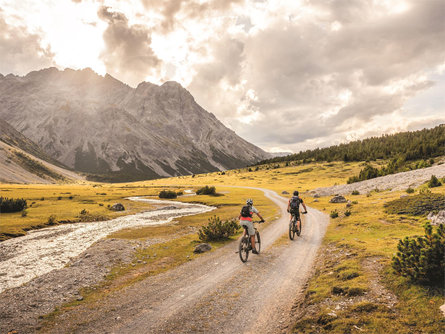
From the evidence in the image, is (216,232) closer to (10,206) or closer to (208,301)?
(208,301)

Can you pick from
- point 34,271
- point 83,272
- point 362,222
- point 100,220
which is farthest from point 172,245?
point 100,220

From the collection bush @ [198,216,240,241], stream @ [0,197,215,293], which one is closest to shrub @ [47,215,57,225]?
stream @ [0,197,215,293]

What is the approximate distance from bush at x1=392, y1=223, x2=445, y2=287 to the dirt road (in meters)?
4.81

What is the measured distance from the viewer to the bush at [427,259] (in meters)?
8.41

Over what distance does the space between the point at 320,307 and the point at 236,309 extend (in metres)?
3.35

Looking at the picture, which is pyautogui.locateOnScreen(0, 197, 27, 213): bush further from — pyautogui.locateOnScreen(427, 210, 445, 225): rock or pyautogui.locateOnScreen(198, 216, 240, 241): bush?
pyautogui.locateOnScreen(427, 210, 445, 225): rock

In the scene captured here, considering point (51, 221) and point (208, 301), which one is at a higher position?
point (51, 221)

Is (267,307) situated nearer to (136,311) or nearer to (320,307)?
(320,307)

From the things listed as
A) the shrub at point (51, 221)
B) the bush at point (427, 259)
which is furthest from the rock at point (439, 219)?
the shrub at point (51, 221)

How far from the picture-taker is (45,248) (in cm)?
2242

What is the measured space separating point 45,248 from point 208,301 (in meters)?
19.8

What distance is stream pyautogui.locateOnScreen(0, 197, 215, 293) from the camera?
1611 centimetres

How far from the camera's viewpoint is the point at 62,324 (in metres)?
9.73

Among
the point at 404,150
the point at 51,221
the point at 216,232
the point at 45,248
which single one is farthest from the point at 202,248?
the point at 404,150
